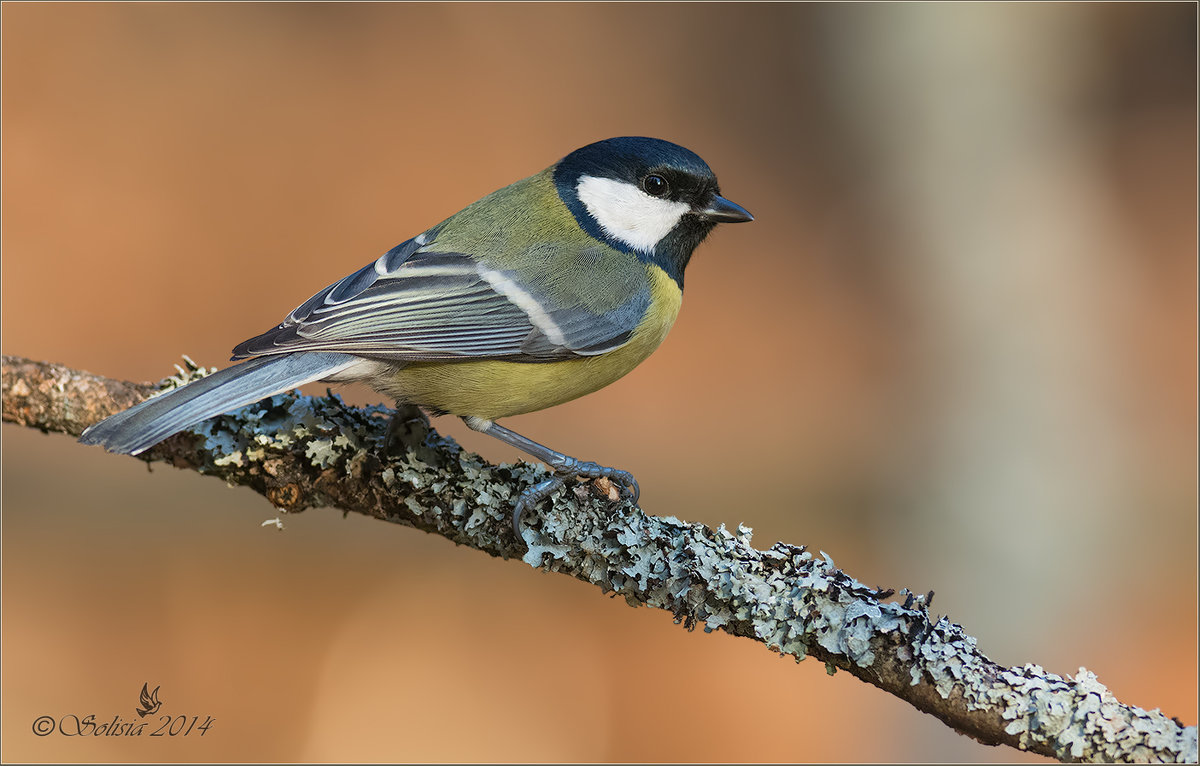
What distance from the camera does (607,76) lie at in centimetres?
357

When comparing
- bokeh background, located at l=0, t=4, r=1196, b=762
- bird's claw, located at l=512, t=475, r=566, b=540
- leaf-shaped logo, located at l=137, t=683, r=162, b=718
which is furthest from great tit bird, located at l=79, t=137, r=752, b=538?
bokeh background, located at l=0, t=4, r=1196, b=762

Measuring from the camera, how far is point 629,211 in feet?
6.03

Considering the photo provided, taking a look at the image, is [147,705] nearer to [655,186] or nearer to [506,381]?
[506,381]

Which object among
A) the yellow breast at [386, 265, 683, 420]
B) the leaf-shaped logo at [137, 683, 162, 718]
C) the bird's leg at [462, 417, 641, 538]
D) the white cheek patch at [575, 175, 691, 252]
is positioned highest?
the white cheek patch at [575, 175, 691, 252]

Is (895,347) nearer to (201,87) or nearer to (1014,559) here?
(1014,559)

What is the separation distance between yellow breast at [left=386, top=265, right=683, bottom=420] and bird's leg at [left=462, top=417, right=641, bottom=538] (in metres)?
0.03

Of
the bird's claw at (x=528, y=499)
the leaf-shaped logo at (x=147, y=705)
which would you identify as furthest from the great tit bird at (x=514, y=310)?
the leaf-shaped logo at (x=147, y=705)

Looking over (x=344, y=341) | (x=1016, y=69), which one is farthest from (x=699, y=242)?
(x=1016, y=69)

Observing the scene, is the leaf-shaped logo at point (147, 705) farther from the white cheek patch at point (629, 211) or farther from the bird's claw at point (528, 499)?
the white cheek patch at point (629, 211)

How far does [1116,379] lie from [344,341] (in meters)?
2.87

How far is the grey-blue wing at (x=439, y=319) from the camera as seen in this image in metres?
1.53

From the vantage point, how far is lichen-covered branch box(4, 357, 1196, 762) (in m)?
1.10

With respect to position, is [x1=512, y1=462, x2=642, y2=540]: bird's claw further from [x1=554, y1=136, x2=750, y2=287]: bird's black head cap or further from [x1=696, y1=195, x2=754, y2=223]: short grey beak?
[x1=696, y1=195, x2=754, y2=223]: short grey beak

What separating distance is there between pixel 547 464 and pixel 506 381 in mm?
170
